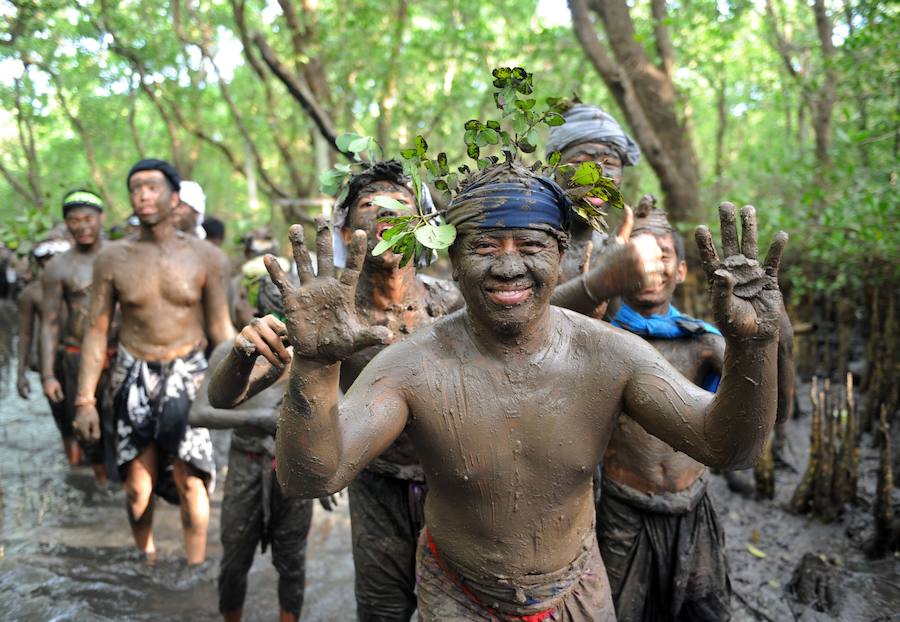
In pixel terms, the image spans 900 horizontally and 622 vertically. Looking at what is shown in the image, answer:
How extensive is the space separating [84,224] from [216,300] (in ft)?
6.59

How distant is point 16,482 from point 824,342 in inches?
353

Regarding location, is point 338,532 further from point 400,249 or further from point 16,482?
point 400,249

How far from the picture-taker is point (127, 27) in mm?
11852

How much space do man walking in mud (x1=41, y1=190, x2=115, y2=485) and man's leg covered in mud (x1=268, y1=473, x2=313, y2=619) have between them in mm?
2865

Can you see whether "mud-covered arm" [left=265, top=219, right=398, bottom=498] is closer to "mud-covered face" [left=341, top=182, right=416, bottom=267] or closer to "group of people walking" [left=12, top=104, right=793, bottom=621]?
"group of people walking" [left=12, top=104, right=793, bottom=621]

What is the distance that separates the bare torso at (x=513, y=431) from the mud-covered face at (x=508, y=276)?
153 mm

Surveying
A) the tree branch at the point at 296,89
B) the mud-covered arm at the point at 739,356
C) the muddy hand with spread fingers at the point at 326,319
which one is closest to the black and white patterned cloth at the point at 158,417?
the muddy hand with spread fingers at the point at 326,319

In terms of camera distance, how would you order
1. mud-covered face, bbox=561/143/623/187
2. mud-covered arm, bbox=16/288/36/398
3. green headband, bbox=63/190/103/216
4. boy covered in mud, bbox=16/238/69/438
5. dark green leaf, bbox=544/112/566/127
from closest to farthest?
dark green leaf, bbox=544/112/566/127 < mud-covered face, bbox=561/143/623/187 < green headband, bbox=63/190/103/216 < boy covered in mud, bbox=16/238/69/438 < mud-covered arm, bbox=16/288/36/398

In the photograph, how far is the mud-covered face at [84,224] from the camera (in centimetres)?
606

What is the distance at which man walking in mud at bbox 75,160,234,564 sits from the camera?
4699mm

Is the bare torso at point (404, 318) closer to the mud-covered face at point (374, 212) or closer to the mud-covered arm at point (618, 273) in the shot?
the mud-covered face at point (374, 212)

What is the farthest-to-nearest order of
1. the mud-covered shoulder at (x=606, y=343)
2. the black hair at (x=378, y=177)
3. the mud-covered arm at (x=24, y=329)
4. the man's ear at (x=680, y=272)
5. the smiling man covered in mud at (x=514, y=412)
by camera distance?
the mud-covered arm at (x=24, y=329), the man's ear at (x=680, y=272), the black hair at (x=378, y=177), the mud-covered shoulder at (x=606, y=343), the smiling man covered in mud at (x=514, y=412)

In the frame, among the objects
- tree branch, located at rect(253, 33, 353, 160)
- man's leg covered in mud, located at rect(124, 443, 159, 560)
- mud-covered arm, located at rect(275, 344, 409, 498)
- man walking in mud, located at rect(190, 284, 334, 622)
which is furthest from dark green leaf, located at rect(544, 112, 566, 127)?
tree branch, located at rect(253, 33, 353, 160)

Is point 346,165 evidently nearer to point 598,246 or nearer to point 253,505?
point 598,246
